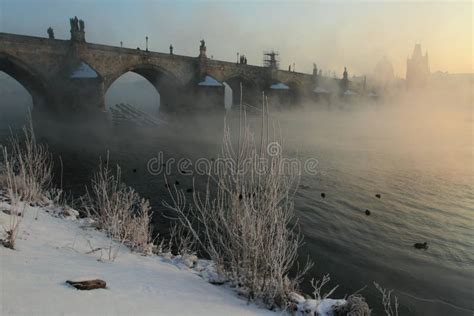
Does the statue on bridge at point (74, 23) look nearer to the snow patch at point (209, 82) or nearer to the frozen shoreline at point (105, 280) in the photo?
the snow patch at point (209, 82)

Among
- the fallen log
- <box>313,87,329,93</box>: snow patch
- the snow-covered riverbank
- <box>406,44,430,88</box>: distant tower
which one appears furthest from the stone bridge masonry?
<box>406,44,430,88</box>: distant tower

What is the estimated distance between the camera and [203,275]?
7.09 metres

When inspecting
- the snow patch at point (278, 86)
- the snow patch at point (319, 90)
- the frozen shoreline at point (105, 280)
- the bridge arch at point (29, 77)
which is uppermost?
the snow patch at point (319, 90)

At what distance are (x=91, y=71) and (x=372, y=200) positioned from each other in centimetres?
2981

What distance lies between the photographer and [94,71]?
36.2m

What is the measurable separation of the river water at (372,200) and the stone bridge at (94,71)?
14.7 ft

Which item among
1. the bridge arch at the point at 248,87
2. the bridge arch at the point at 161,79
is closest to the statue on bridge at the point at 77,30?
the bridge arch at the point at 161,79

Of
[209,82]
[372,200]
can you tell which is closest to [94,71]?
[209,82]

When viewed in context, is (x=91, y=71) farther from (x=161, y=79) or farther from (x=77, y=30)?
(x=161, y=79)

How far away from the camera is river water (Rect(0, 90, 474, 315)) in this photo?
9977 millimetres

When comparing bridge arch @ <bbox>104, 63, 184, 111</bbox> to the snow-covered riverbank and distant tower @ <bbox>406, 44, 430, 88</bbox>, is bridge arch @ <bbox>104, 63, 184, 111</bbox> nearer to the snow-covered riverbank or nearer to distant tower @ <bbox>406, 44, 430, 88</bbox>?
the snow-covered riverbank

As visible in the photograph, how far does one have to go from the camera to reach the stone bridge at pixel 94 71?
33.9 m

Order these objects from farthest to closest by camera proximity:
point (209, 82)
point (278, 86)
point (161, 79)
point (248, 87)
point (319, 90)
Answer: point (319, 90) < point (278, 86) < point (248, 87) < point (161, 79) < point (209, 82)

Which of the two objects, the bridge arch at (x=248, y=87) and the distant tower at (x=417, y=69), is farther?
the distant tower at (x=417, y=69)
